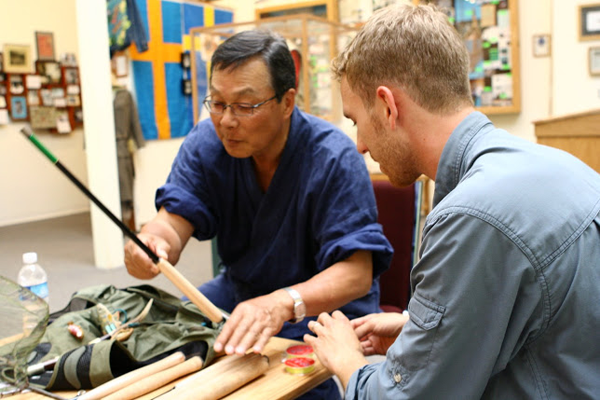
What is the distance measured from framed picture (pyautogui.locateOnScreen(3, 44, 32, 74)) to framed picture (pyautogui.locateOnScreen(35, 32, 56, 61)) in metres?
0.15

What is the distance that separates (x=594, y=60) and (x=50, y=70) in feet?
20.2

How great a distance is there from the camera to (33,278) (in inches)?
77.7

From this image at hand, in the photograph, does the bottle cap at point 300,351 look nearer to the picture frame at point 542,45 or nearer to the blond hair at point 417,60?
the blond hair at point 417,60

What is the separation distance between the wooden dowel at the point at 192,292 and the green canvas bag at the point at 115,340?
0.03m

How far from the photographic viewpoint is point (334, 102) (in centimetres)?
406

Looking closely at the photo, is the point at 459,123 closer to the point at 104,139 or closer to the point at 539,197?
the point at 539,197

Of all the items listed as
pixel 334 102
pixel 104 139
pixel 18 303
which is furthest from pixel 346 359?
pixel 104 139

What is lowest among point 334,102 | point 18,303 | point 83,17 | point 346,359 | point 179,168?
point 346,359

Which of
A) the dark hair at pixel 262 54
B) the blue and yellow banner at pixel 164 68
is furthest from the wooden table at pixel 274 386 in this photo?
the blue and yellow banner at pixel 164 68

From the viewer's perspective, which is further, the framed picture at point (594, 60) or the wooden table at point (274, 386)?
the framed picture at point (594, 60)

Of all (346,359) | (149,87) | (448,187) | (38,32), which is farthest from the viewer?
(38,32)

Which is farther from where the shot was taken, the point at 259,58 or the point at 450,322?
the point at 259,58

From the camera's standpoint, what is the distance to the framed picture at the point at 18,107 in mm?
6920

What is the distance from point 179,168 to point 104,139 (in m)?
3.23
